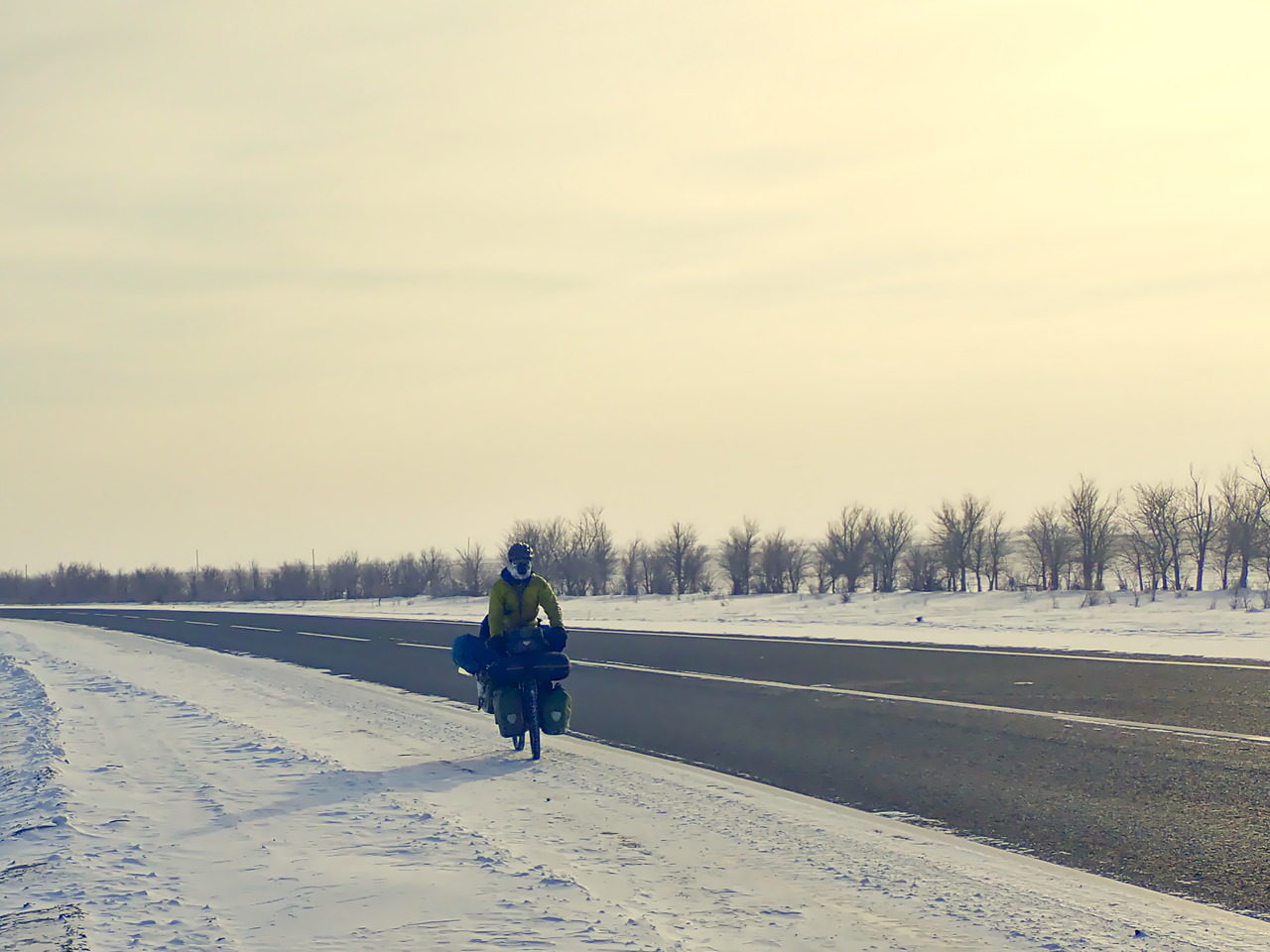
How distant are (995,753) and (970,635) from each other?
14246 millimetres

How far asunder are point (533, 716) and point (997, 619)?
21554 millimetres

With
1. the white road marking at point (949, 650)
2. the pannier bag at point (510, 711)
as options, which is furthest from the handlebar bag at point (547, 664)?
the white road marking at point (949, 650)

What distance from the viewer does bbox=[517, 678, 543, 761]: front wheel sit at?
10.6 meters

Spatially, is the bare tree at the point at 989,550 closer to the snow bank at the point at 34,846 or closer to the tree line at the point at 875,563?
the tree line at the point at 875,563

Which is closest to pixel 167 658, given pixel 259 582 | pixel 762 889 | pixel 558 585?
pixel 762 889

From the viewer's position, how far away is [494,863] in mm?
6668

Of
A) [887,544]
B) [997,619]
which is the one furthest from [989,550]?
[997,619]

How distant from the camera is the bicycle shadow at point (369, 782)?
27.0 feet

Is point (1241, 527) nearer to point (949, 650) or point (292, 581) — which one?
point (949, 650)

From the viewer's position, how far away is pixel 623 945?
17.1ft

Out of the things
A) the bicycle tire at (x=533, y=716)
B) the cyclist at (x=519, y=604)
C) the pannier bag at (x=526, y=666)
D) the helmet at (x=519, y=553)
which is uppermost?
the helmet at (x=519, y=553)

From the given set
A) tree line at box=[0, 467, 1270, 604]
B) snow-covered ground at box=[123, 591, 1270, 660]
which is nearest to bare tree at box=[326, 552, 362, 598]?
tree line at box=[0, 467, 1270, 604]

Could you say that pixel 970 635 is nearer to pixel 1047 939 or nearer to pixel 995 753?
pixel 995 753

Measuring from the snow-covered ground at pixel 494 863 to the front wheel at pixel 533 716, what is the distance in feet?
0.55
